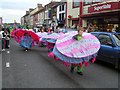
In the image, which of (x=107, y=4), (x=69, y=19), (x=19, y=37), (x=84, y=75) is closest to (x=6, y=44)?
(x=19, y=37)

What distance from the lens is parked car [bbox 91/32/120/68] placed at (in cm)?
946

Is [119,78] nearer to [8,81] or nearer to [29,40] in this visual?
[8,81]

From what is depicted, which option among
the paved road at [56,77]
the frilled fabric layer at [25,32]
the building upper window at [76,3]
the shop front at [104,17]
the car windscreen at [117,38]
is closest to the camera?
the paved road at [56,77]

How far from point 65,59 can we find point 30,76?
134cm

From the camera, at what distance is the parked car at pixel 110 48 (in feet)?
31.0

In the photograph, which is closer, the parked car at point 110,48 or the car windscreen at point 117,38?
the parked car at point 110,48

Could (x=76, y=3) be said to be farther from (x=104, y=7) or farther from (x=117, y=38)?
(x=117, y=38)

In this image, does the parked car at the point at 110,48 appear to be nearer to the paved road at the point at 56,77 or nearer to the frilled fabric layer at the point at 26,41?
the paved road at the point at 56,77

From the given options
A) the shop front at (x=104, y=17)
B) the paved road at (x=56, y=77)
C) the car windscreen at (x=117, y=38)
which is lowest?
the paved road at (x=56, y=77)

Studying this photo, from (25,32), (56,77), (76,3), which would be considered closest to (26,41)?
(25,32)

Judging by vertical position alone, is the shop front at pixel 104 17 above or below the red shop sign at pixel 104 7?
below

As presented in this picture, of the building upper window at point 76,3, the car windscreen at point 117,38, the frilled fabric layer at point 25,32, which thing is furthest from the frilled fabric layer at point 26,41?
the building upper window at point 76,3

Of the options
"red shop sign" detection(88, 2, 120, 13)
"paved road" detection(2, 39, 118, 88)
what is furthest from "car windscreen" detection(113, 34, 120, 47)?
"red shop sign" detection(88, 2, 120, 13)

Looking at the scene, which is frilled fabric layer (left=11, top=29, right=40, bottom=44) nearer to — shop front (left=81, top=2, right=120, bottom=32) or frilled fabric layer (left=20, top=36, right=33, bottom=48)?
frilled fabric layer (left=20, top=36, right=33, bottom=48)
